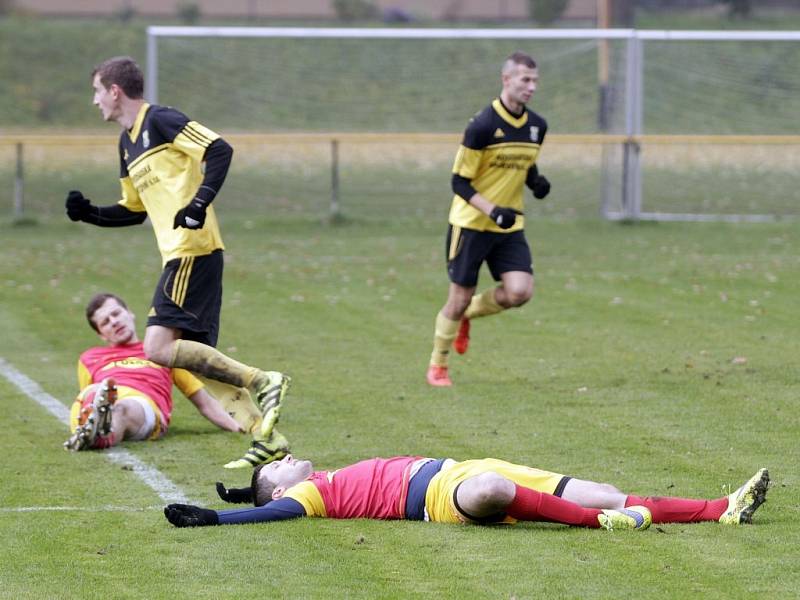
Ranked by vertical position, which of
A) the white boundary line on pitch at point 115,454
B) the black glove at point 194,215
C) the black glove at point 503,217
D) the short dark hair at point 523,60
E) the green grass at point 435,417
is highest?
the short dark hair at point 523,60

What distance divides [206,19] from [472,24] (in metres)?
8.52

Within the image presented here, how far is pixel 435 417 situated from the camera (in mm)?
9734

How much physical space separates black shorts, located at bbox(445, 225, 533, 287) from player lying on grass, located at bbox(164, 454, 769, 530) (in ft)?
14.4

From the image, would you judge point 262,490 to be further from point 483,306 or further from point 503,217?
point 483,306

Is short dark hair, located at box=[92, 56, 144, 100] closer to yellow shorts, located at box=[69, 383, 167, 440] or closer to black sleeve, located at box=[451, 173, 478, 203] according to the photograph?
yellow shorts, located at box=[69, 383, 167, 440]

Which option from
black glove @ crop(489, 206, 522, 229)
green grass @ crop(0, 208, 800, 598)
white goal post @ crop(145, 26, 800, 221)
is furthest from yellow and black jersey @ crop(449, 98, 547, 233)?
white goal post @ crop(145, 26, 800, 221)

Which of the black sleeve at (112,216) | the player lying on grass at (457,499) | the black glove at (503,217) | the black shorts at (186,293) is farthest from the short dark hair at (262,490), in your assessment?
the black glove at (503,217)

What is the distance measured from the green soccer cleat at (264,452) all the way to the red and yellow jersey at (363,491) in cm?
131

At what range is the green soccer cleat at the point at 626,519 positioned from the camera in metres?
6.54

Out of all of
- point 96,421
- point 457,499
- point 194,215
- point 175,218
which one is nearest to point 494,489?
point 457,499

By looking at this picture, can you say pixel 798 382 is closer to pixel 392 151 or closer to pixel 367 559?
pixel 367 559

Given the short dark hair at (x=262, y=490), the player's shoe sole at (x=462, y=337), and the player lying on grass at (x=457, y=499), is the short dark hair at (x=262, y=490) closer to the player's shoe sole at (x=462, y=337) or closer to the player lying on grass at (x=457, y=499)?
the player lying on grass at (x=457, y=499)

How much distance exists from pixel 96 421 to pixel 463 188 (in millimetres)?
3414

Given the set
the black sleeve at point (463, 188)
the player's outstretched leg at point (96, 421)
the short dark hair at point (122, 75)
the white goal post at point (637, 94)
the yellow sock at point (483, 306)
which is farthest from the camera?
the white goal post at point (637, 94)
